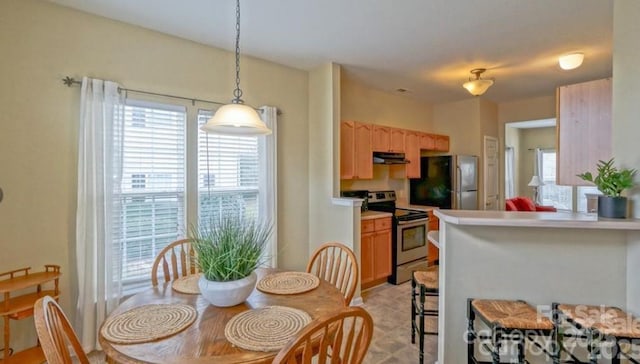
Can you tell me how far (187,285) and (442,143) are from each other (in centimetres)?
494

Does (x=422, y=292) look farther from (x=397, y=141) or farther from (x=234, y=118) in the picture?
(x=397, y=141)

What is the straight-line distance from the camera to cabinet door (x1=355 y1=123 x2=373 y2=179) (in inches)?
163

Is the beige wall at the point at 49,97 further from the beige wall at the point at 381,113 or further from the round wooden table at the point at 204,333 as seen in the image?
the beige wall at the point at 381,113

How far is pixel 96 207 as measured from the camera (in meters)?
2.46

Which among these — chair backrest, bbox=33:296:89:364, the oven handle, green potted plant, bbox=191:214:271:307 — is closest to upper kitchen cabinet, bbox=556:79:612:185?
the oven handle

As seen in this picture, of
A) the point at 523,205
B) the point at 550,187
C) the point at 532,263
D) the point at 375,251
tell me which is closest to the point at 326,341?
the point at 532,263

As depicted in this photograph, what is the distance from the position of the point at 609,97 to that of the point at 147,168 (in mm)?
3719

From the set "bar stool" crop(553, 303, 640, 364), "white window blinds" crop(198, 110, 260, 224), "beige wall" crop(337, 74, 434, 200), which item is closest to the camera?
"bar stool" crop(553, 303, 640, 364)

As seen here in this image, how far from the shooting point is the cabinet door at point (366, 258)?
374cm

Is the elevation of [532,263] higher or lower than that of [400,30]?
lower

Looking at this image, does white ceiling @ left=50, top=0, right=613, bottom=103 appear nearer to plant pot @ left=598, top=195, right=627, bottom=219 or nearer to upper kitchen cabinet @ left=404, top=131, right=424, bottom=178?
upper kitchen cabinet @ left=404, top=131, right=424, bottom=178

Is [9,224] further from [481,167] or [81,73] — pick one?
[481,167]

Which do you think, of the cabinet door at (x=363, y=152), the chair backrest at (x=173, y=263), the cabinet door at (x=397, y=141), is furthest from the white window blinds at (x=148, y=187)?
the cabinet door at (x=397, y=141)

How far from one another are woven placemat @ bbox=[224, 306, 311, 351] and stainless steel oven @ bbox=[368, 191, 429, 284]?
9.11ft
